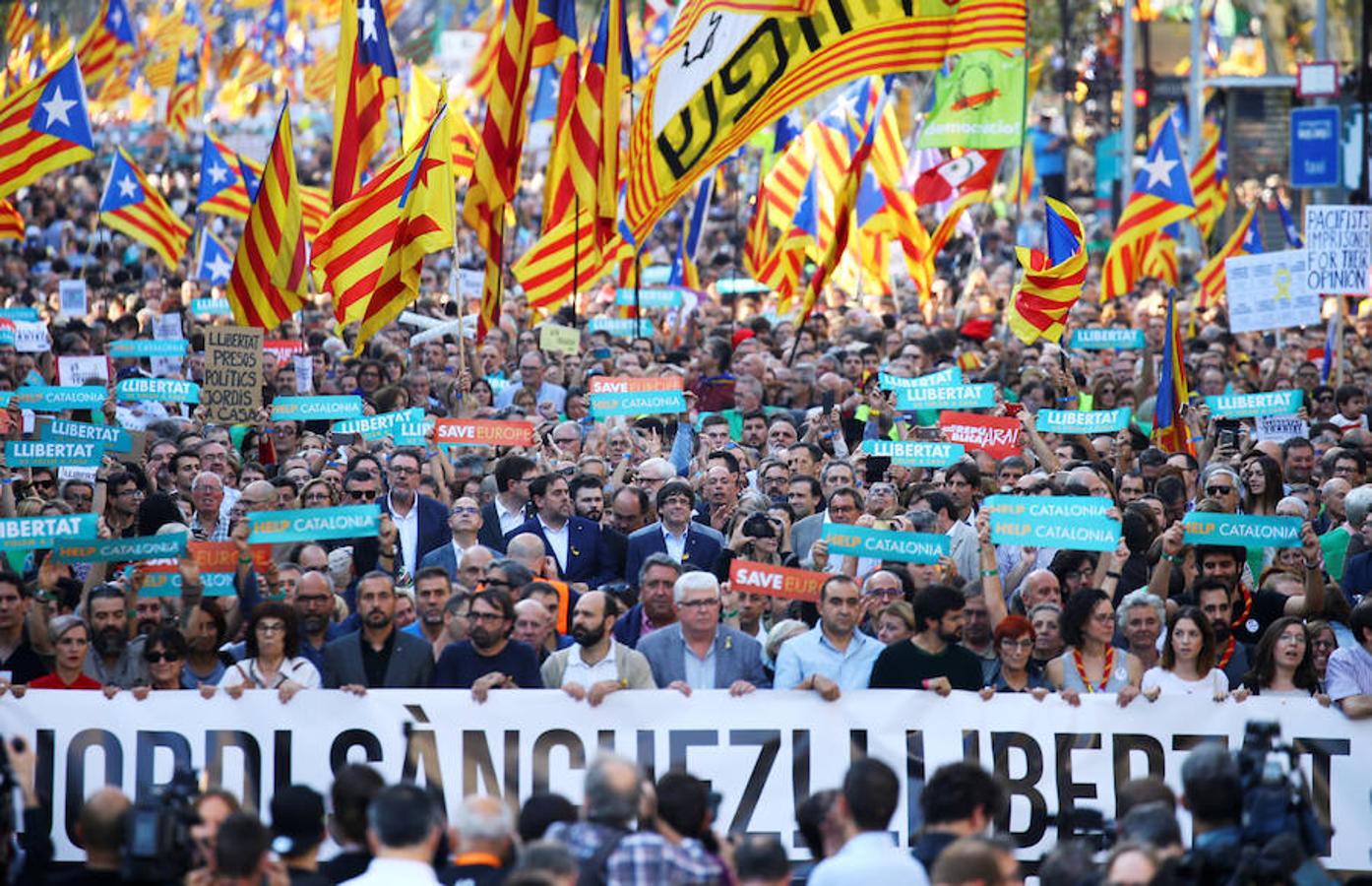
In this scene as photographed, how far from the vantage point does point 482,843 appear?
253 inches

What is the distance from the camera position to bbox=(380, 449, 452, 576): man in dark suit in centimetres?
1234

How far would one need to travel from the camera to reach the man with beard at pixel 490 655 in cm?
Result: 932

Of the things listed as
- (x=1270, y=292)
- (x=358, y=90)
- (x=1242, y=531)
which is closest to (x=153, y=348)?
(x=358, y=90)

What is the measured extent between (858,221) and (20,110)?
30.4 feet

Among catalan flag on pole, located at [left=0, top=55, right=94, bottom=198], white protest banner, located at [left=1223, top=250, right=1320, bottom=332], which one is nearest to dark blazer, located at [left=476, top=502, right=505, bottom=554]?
catalan flag on pole, located at [left=0, top=55, right=94, bottom=198]

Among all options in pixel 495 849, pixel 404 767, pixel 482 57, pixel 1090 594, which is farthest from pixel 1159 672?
pixel 482 57

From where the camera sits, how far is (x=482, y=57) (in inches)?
1374

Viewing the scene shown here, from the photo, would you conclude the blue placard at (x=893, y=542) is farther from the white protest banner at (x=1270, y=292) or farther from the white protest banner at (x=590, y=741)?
the white protest banner at (x=1270, y=292)

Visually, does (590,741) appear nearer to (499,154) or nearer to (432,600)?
(432,600)

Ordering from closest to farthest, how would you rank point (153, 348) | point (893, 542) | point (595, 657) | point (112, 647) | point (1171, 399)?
point (595, 657), point (112, 647), point (893, 542), point (1171, 399), point (153, 348)

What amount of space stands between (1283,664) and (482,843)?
429 centimetres

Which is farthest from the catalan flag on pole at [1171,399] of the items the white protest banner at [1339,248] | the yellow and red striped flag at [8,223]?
the yellow and red striped flag at [8,223]

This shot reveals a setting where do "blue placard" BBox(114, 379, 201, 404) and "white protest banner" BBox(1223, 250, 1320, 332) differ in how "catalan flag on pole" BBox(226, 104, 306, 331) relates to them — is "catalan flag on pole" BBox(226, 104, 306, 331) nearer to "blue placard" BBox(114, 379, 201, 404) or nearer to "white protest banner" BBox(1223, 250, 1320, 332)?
"blue placard" BBox(114, 379, 201, 404)

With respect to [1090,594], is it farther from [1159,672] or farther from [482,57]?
[482,57]
